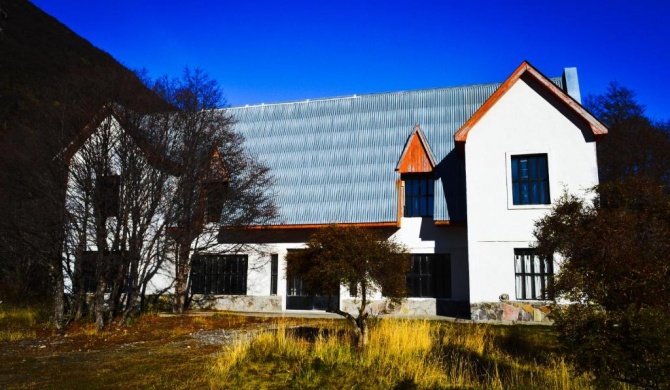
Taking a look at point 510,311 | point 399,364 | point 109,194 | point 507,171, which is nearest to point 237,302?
point 109,194

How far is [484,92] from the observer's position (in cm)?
2316

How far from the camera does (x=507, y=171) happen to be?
18.9 meters

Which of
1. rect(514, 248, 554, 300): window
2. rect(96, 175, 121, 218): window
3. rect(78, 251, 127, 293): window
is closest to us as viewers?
rect(96, 175, 121, 218): window

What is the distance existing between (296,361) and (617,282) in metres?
5.67

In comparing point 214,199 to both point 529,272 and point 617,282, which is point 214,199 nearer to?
point 529,272

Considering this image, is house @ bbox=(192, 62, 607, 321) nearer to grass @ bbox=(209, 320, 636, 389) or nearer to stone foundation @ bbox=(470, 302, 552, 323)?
stone foundation @ bbox=(470, 302, 552, 323)

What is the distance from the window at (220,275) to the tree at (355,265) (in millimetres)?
11993

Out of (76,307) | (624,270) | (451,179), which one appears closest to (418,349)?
(624,270)

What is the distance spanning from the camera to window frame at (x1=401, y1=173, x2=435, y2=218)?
70.7 feet

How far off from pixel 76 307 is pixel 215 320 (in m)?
4.67

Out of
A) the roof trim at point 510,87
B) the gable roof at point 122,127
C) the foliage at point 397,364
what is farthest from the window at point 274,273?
the foliage at point 397,364

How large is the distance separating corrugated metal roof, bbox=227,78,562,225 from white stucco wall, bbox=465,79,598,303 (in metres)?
1.60

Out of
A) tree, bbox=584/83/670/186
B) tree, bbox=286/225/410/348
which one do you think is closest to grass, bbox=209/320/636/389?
tree, bbox=286/225/410/348

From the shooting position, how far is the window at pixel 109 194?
16.8 meters
